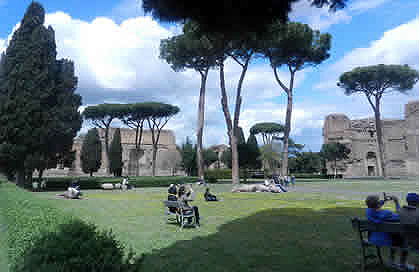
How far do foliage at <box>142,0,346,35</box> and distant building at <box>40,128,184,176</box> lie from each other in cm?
4207

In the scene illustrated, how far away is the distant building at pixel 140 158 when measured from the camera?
4541 centimetres

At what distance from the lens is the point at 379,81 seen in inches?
1298

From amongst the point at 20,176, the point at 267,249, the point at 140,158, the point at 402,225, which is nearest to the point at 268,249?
the point at 267,249

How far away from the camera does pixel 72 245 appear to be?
2.39 metres

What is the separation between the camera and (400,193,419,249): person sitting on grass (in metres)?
3.17

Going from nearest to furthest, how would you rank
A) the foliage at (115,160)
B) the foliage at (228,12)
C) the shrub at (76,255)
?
the shrub at (76,255), the foliage at (228,12), the foliage at (115,160)

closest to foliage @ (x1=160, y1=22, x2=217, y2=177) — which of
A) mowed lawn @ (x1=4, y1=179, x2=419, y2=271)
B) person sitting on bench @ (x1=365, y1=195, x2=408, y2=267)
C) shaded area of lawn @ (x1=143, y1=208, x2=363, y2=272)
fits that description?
mowed lawn @ (x1=4, y1=179, x2=419, y2=271)

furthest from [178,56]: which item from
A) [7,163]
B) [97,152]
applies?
[97,152]

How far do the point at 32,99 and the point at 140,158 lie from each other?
1397 inches

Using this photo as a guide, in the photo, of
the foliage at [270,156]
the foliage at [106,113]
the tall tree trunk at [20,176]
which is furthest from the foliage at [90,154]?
the foliage at [270,156]

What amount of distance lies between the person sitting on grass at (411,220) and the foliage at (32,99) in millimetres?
19703

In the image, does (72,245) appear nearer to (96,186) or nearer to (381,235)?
(381,235)

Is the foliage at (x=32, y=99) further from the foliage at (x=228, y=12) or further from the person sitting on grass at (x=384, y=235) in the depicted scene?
the person sitting on grass at (x=384, y=235)

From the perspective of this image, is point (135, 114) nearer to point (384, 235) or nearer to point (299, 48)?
point (299, 48)
